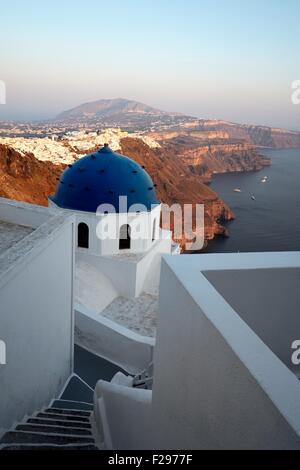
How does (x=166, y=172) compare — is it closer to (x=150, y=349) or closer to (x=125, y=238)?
(x=125, y=238)

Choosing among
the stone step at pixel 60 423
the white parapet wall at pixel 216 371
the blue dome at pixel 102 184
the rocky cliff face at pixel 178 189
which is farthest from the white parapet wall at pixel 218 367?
the rocky cliff face at pixel 178 189

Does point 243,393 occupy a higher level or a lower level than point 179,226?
higher

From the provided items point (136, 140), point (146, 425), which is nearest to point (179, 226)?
point (136, 140)

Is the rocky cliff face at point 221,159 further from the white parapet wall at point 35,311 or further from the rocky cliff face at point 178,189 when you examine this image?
the white parapet wall at point 35,311

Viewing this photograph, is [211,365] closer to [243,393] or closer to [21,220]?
[243,393]

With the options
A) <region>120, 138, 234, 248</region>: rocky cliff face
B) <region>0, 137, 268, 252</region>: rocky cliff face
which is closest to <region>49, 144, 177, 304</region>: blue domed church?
<region>0, 137, 268, 252</region>: rocky cliff face
